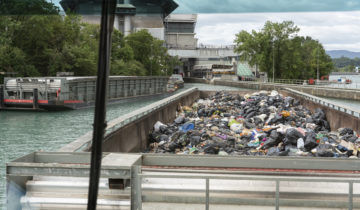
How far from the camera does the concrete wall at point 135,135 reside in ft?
32.4

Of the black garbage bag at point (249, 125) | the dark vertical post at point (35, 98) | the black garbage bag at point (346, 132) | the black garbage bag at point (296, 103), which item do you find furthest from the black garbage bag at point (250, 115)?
the dark vertical post at point (35, 98)

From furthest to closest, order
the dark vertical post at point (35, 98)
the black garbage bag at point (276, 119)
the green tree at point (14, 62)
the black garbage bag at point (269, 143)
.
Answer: the green tree at point (14, 62)
the dark vertical post at point (35, 98)
the black garbage bag at point (276, 119)
the black garbage bag at point (269, 143)

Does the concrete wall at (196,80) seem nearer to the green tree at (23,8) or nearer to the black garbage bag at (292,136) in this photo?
the black garbage bag at (292,136)

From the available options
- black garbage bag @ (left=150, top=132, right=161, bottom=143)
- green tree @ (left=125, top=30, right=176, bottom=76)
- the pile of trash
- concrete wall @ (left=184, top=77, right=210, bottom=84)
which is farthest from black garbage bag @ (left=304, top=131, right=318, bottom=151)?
concrete wall @ (left=184, top=77, right=210, bottom=84)

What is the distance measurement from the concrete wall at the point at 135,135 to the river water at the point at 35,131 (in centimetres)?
264

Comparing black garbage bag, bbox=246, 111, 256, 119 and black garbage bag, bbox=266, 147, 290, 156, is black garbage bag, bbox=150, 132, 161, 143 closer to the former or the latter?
black garbage bag, bbox=266, 147, 290, 156

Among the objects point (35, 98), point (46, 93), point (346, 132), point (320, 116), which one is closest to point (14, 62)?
point (46, 93)

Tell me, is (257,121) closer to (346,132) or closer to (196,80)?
(346,132)

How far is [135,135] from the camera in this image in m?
12.5

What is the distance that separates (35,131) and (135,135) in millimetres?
9852

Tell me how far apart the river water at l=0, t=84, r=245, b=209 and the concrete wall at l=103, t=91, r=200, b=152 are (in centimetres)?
264

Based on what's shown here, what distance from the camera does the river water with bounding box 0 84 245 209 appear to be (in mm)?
15148

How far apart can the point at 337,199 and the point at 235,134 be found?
10.8 meters

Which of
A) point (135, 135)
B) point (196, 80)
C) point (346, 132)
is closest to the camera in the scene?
point (135, 135)
